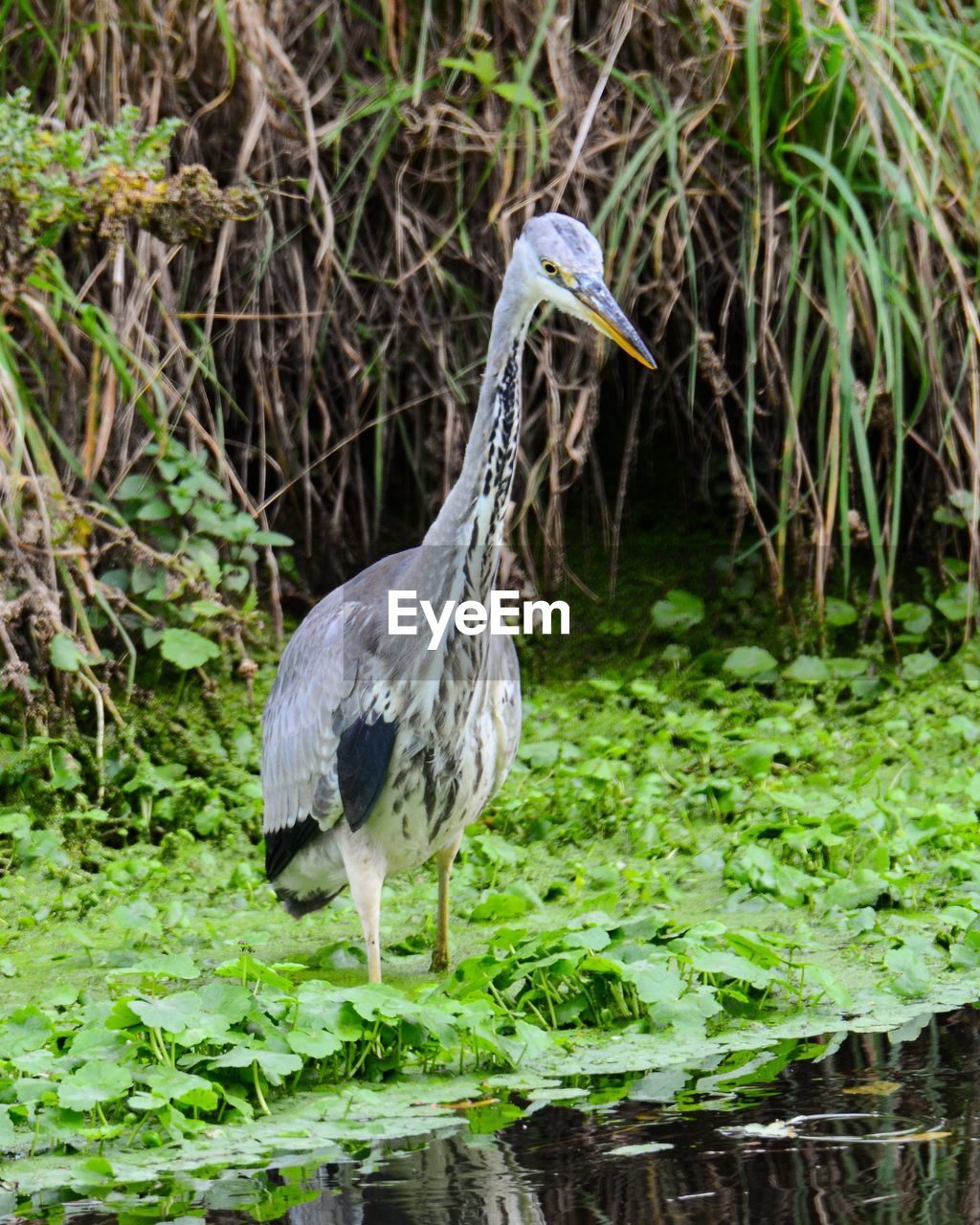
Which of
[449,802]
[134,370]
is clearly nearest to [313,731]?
[449,802]

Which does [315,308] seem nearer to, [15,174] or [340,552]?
[340,552]

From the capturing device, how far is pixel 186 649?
637 cm

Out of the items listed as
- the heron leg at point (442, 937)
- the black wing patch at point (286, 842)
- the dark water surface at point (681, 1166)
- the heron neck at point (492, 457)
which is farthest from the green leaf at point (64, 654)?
the dark water surface at point (681, 1166)

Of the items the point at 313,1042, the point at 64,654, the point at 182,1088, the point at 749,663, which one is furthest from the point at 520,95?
the point at 182,1088

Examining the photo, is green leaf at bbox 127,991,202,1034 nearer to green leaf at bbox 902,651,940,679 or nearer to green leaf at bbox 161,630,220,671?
green leaf at bbox 161,630,220,671

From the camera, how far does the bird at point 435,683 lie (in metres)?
4.30

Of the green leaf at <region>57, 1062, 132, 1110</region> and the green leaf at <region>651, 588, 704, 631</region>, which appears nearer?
the green leaf at <region>57, 1062, 132, 1110</region>

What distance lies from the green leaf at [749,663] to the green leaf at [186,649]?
201 centimetres

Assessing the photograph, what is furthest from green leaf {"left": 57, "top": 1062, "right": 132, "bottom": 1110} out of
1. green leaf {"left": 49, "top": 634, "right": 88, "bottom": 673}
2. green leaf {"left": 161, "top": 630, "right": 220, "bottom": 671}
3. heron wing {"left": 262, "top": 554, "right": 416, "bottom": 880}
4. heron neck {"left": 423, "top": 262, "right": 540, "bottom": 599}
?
green leaf {"left": 161, "top": 630, "right": 220, "bottom": 671}

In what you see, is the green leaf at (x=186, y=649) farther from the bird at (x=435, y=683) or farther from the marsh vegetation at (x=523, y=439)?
the bird at (x=435, y=683)

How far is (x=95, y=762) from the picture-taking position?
607 centimetres

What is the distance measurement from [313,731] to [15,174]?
2.24 meters

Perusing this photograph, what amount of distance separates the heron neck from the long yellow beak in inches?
6.4

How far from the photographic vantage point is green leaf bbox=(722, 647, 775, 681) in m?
6.74
